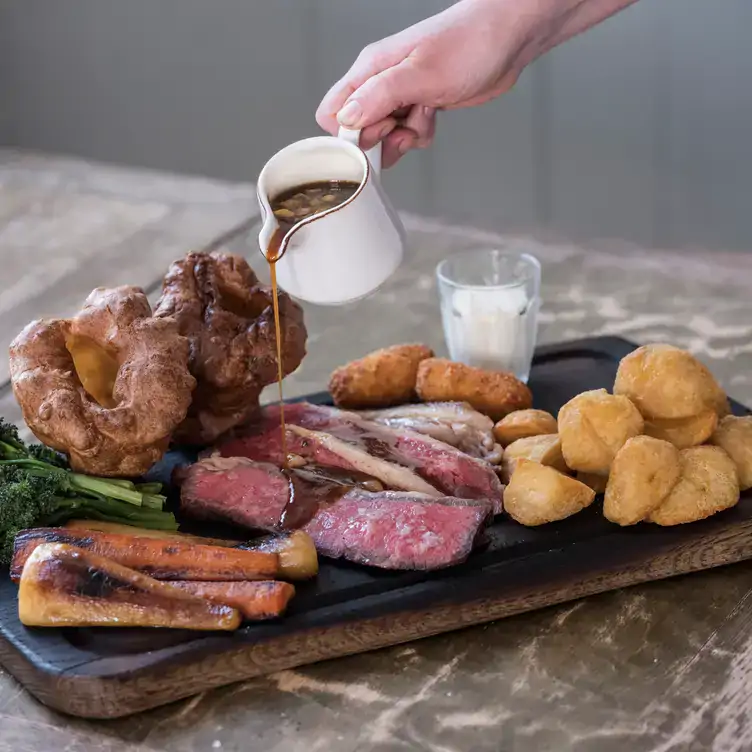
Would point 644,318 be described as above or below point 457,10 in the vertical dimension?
below

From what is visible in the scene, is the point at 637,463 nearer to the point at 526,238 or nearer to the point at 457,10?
the point at 457,10

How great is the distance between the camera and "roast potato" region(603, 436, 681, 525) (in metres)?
2.04

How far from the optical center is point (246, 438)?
2.38 metres

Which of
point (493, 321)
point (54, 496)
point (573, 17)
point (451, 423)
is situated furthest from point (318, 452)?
point (573, 17)

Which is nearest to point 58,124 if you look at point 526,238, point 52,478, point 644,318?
point 526,238

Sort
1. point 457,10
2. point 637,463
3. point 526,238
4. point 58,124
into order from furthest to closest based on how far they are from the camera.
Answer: point 58,124 < point 526,238 < point 457,10 < point 637,463

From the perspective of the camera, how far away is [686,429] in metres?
2.19

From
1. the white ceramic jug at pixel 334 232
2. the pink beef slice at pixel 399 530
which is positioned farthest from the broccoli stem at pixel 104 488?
the white ceramic jug at pixel 334 232

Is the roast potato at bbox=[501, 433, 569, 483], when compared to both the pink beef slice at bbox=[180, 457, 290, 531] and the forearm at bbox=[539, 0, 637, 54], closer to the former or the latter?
the pink beef slice at bbox=[180, 457, 290, 531]

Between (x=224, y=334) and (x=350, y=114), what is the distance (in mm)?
501

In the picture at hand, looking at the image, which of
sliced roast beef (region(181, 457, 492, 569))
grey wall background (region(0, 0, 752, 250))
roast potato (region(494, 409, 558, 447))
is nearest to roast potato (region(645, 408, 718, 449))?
roast potato (region(494, 409, 558, 447))

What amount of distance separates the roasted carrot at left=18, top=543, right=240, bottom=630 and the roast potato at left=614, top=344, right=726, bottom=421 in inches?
34.5

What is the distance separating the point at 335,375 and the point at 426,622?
84 cm

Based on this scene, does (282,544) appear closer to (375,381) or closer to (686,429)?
(375,381)
